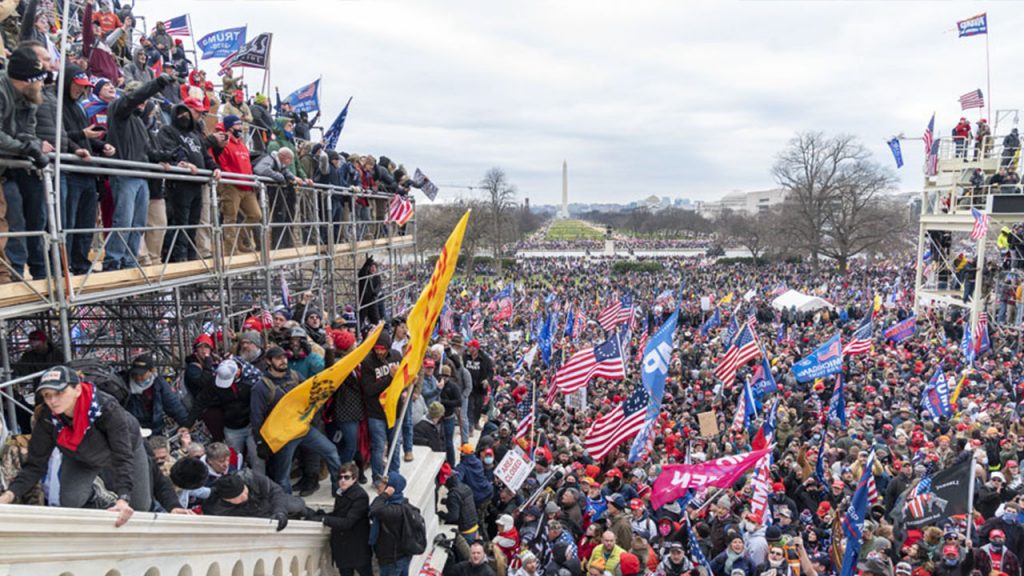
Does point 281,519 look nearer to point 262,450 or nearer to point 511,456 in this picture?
point 262,450

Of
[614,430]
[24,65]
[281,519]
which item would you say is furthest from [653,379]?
[24,65]

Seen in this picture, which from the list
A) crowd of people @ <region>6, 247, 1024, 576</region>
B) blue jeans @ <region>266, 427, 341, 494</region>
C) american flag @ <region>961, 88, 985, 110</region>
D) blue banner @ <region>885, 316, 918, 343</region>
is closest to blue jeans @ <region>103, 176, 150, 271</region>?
crowd of people @ <region>6, 247, 1024, 576</region>

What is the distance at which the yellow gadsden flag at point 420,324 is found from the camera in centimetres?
584

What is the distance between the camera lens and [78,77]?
5.66m

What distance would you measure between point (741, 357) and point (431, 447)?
8446mm

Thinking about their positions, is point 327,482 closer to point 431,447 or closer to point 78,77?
point 431,447

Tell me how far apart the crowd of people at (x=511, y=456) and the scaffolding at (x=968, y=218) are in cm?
726

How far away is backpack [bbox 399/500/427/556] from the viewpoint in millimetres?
5652

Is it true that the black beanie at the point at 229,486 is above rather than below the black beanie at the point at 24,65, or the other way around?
below

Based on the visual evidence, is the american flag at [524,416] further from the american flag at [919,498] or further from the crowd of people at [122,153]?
the american flag at [919,498]

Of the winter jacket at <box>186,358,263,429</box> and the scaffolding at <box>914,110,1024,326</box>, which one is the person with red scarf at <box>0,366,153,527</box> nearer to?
the winter jacket at <box>186,358,263,429</box>

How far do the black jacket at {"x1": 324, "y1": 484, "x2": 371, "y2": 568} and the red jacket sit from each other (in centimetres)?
468

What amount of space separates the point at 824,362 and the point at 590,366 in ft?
15.7

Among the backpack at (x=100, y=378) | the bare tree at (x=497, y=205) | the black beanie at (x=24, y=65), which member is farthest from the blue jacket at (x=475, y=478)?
the bare tree at (x=497, y=205)
